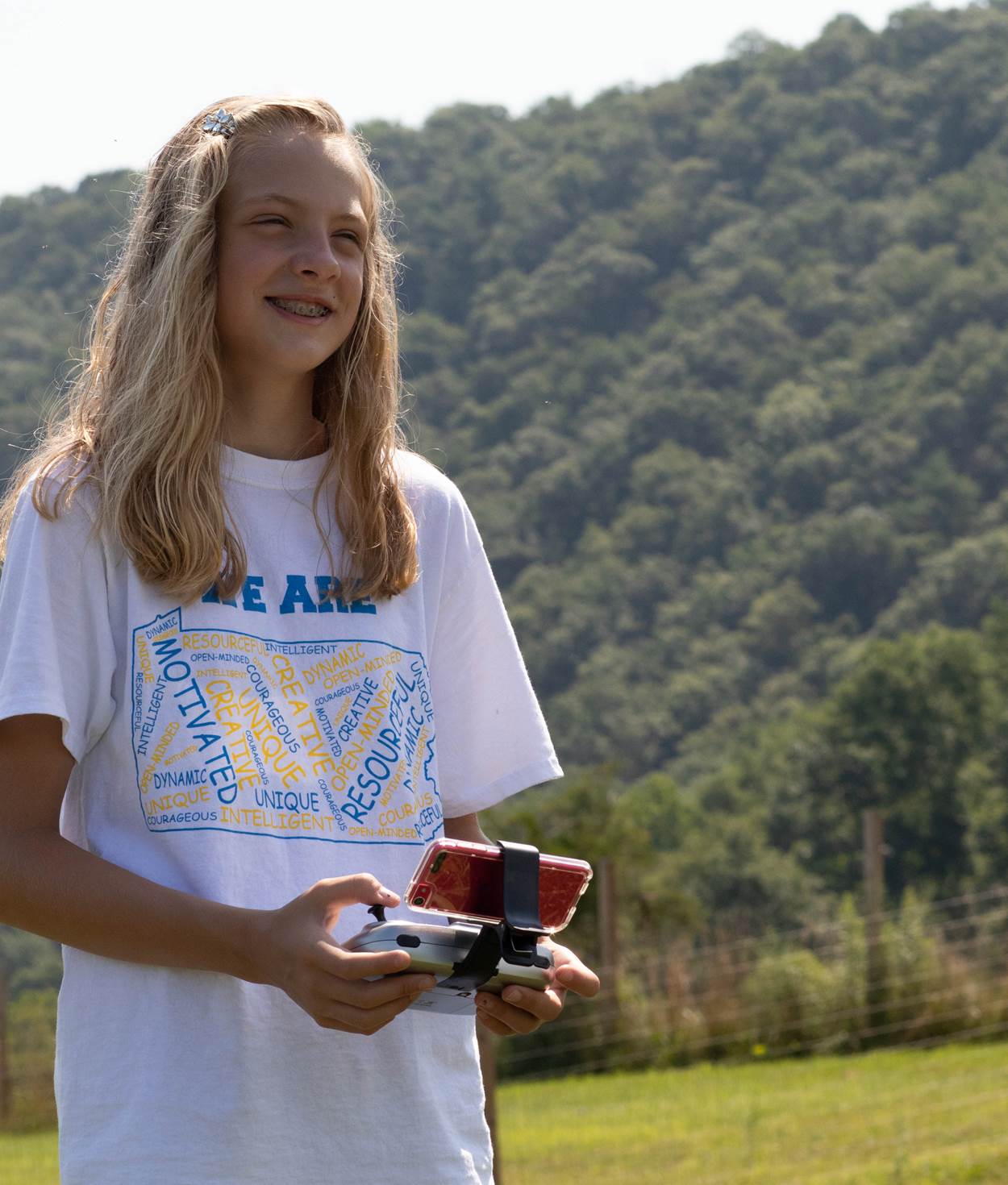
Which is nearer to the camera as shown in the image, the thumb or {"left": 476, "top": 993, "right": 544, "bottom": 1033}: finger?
the thumb

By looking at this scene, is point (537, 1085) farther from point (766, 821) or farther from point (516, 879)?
point (766, 821)

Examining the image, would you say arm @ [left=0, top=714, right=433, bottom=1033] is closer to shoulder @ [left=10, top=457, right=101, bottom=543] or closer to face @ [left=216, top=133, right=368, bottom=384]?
shoulder @ [left=10, top=457, right=101, bottom=543]

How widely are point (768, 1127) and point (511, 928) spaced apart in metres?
6.88

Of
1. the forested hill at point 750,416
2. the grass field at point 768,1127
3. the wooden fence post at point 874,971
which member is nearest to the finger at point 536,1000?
the grass field at point 768,1127

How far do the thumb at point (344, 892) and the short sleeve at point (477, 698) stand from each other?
0.38 meters

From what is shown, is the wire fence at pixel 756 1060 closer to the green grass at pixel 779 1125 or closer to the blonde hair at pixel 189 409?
the green grass at pixel 779 1125

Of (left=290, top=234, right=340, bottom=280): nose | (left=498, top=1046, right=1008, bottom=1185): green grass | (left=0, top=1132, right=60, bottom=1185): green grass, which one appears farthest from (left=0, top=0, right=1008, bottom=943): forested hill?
(left=290, top=234, right=340, bottom=280): nose

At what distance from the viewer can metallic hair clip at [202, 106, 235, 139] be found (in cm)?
152

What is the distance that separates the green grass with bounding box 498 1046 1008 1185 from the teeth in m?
4.85

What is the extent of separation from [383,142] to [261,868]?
49.9 metres

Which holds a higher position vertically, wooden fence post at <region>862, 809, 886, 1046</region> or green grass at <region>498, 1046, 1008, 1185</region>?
wooden fence post at <region>862, 809, 886, 1046</region>

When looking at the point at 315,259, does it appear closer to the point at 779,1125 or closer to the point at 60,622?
the point at 60,622

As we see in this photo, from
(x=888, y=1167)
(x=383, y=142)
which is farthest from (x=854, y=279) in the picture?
(x=888, y=1167)

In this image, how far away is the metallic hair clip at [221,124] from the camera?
4.98 feet
